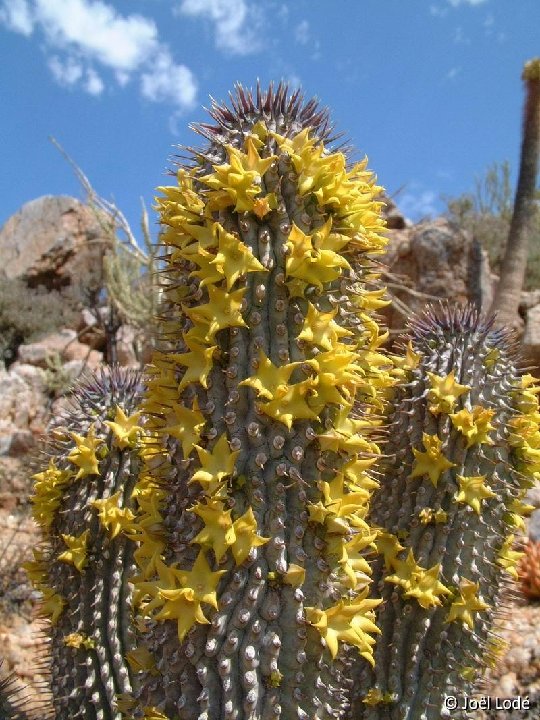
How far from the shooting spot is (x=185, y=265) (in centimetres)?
219

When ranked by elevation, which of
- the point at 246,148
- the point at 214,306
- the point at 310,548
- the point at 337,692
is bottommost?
the point at 337,692

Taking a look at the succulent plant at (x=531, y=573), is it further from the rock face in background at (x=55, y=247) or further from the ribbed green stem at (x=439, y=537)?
the rock face in background at (x=55, y=247)

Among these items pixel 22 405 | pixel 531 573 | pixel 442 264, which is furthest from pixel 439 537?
pixel 442 264

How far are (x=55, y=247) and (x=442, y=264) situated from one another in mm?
8866

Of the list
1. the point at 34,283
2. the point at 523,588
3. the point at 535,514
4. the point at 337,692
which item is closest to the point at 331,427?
the point at 337,692

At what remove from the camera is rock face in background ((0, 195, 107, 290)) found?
15.1 metres

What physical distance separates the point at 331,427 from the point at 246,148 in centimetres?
92

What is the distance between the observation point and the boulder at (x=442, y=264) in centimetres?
1020

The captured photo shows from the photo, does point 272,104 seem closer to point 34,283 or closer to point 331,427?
point 331,427

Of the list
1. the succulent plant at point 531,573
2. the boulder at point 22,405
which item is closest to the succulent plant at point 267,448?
the succulent plant at point 531,573

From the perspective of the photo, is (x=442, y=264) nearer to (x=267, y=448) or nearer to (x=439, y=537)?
(x=439, y=537)

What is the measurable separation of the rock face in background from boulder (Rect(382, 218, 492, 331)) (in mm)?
7282

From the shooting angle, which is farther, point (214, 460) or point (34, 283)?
point (34, 283)

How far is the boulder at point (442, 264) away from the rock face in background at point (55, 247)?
728cm
